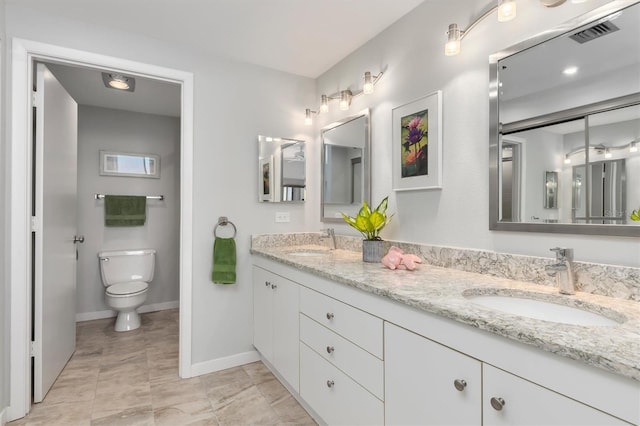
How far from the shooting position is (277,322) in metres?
2.11

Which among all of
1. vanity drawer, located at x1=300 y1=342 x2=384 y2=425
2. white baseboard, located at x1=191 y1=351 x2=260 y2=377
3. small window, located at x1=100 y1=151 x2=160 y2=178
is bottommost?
white baseboard, located at x1=191 y1=351 x2=260 y2=377

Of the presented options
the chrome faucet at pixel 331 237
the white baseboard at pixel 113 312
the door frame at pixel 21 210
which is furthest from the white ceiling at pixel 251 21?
the white baseboard at pixel 113 312

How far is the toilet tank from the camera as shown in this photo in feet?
10.8

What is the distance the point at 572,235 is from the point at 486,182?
0.40 metres

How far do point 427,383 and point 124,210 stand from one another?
11.4 feet

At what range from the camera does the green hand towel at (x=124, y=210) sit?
11.2 feet

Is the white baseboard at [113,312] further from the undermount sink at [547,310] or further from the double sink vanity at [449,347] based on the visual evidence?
the undermount sink at [547,310]

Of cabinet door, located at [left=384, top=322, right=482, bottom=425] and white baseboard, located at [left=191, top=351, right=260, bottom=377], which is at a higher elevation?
cabinet door, located at [left=384, top=322, right=482, bottom=425]

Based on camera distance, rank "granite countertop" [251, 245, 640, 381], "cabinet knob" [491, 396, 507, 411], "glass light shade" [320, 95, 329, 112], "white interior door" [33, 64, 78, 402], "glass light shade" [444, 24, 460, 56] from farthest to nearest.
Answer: "glass light shade" [320, 95, 329, 112]
"white interior door" [33, 64, 78, 402]
"glass light shade" [444, 24, 460, 56]
"cabinet knob" [491, 396, 507, 411]
"granite countertop" [251, 245, 640, 381]

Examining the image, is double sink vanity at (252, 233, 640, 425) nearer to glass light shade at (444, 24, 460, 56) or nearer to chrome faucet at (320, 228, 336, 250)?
chrome faucet at (320, 228, 336, 250)

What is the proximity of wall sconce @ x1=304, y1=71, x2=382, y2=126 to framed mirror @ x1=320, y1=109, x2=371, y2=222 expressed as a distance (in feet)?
0.40

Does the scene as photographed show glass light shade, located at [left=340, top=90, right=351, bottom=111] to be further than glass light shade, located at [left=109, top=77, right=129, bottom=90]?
No

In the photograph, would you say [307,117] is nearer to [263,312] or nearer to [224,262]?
[224,262]

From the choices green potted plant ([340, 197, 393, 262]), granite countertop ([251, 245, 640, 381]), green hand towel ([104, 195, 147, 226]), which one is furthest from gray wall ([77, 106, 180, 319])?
green potted plant ([340, 197, 393, 262])
